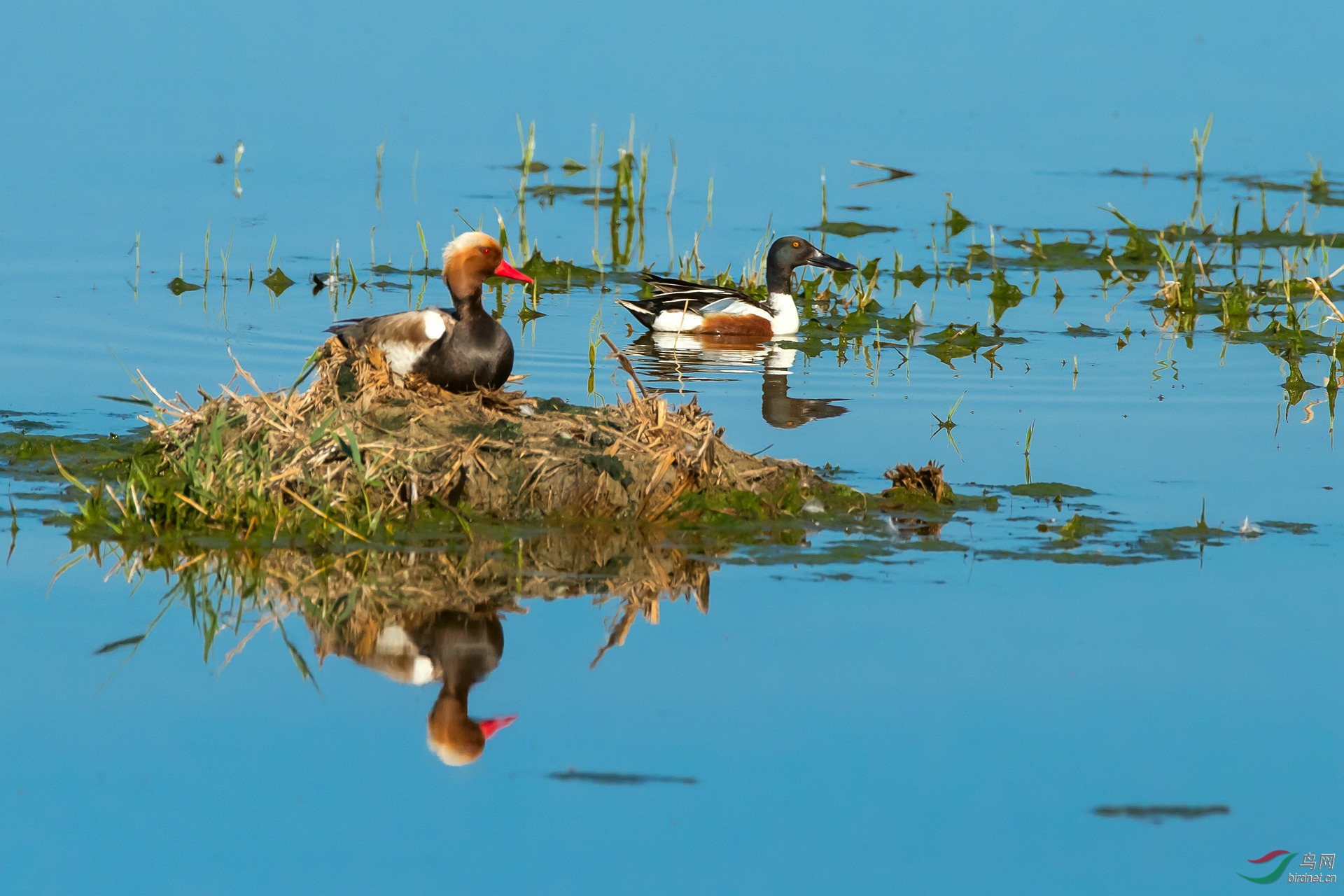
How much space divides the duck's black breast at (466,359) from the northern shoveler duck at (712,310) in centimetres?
577

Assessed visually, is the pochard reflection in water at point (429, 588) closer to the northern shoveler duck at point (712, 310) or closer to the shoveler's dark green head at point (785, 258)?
the northern shoveler duck at point (712, 310)

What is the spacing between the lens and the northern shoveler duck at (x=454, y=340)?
32.7 ft

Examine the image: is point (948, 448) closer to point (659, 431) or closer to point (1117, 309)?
point (659, 431)

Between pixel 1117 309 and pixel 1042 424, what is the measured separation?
5.03 meters

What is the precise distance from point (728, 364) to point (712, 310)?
3.43 feet

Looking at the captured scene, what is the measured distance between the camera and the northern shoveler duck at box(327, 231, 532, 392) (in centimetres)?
995

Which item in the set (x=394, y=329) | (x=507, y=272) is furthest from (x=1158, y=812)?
(x=507, y=272)

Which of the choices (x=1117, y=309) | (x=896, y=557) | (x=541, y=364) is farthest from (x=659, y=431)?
(x=1117, y=309)

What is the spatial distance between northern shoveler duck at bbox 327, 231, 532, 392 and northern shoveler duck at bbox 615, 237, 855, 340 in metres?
5.55

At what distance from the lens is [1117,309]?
1667 cm

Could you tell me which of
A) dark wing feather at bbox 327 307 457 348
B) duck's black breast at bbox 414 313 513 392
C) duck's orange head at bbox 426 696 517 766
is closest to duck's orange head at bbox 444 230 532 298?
dark wing feather at bbox 327 307 457 348

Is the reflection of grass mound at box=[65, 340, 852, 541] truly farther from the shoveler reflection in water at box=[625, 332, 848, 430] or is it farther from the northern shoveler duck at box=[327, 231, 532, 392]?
the shoveler reflection in water at box=[625, 332, 848, 430]

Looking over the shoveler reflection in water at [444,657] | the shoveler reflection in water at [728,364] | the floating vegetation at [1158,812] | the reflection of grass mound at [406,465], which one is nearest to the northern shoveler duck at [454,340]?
the reflection of grass mound at [406,465]

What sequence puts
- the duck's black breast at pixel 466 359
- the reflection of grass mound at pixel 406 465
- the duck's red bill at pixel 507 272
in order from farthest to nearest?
1. the duck's red bill at pixel 507 272
2. the duck's black breast at pixel 466 359
3. the reflection of grass mound at pixel 406 465
